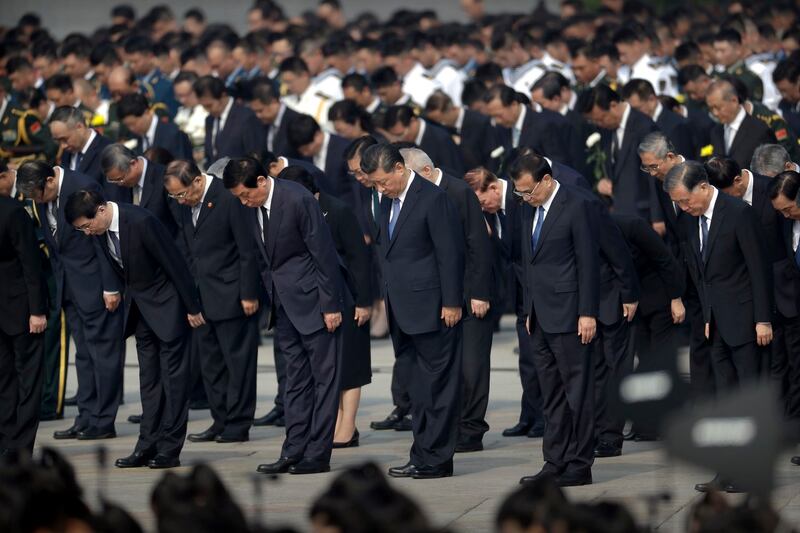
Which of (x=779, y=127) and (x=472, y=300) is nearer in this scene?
(x=472, y=300)

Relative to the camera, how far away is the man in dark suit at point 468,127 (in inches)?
623

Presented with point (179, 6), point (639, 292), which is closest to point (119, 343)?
point (639, 292)

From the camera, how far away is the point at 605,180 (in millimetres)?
14648

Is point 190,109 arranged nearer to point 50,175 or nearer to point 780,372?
point 50,175

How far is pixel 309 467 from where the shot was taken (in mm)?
10875

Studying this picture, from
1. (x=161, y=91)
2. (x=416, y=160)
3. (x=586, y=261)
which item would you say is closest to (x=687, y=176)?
(x=586, y=261)

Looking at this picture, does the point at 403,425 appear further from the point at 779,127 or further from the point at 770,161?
the point at 779,127

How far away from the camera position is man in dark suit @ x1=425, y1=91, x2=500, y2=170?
1581 centimetres

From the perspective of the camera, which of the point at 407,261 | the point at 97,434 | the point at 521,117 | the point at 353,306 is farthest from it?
the point at 521,117

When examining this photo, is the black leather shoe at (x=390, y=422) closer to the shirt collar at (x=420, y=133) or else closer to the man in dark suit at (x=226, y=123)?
the shirt collar at (x=420, y=133)

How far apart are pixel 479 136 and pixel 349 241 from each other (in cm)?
427

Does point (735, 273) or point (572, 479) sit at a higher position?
point (735, 273)

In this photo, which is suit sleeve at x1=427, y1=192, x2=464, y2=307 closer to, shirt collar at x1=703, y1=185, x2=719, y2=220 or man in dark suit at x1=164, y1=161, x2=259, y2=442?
shirt collar at x1=703, y1=185, x2=719, y2=220

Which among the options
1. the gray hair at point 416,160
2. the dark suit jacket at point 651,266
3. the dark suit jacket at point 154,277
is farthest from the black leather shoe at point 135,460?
the dark suit jacket at point 651,266
